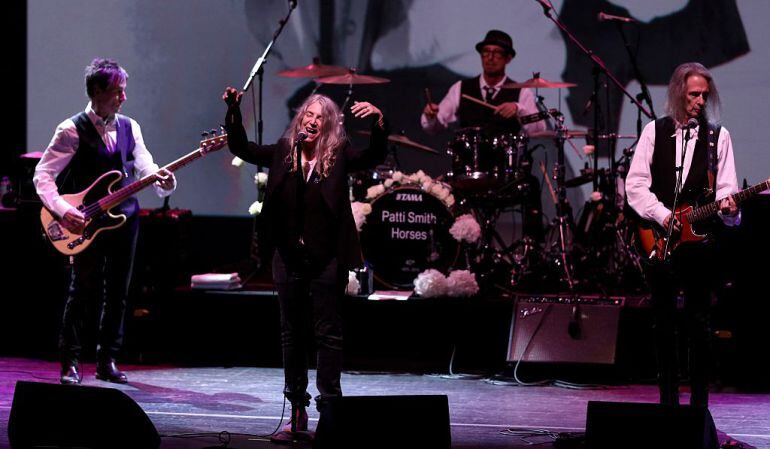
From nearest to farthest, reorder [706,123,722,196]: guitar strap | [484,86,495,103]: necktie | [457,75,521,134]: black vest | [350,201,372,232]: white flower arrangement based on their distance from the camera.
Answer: [706,123,722,196]: guitar strap
[350,201,372,232]: white flower arrangement
[457,75,521,134]: black vest
[484,86,495,103]: necktie

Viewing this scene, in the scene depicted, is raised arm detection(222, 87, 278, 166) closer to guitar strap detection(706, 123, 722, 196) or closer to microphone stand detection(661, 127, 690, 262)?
microphone stand detection(661, 127, 690, 262)

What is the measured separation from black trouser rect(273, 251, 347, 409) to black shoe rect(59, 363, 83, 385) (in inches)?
85.7

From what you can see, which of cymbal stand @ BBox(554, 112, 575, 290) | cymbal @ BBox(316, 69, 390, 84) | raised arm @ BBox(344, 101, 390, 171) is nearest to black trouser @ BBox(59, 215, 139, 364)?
raised arm @ BBox(344, 101, 390, 171)

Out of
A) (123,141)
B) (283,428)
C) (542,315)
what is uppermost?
(123,141)

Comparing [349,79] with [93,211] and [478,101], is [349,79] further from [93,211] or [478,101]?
[93,211]

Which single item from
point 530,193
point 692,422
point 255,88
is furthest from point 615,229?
point 692,422

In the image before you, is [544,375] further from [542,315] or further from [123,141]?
[123,141]

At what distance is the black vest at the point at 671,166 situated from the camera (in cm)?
540

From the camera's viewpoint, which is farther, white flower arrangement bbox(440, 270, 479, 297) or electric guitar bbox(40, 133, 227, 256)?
white flower arrangement bbox(440, 270, 479, 297)

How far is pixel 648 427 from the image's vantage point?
4.08 metres

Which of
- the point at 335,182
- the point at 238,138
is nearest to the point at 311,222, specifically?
the point at 335,182

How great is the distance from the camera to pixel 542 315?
746 centimetres

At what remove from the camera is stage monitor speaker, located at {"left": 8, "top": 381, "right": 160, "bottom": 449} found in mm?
4062

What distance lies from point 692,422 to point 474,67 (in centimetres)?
620
